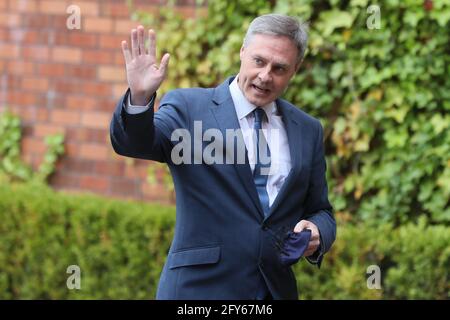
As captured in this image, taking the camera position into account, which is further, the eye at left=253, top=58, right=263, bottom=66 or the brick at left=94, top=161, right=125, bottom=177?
the brick at left=94, top=161, right=125, bottom=177

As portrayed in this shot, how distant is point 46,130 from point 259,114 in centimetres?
322

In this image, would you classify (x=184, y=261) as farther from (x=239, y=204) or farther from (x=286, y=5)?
(x=286, y=5)

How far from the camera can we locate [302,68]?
5184mm

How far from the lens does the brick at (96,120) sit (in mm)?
5793

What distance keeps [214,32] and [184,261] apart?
270cm

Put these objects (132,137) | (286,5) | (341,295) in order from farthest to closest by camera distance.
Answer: (286,5) < (341,295) < (132,137)

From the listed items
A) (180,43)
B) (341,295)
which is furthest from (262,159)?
(180,43)

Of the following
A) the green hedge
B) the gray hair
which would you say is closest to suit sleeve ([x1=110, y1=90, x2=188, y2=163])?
the gray hair

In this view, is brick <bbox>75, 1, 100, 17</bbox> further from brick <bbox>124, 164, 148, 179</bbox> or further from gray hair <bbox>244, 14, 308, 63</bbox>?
gray hair <bbox>244, 14, 308, 63</bbox>

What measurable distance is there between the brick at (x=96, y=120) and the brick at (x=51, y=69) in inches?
14.3

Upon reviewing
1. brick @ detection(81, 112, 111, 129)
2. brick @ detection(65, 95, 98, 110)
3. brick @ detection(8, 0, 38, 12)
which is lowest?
brick @ detection(81, 112, 111, 129)

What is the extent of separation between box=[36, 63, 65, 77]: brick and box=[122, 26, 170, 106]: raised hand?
129 inches

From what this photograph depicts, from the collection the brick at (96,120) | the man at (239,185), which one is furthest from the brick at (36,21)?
the man at (239,185)

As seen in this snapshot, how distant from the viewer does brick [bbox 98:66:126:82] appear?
5.71 metres
